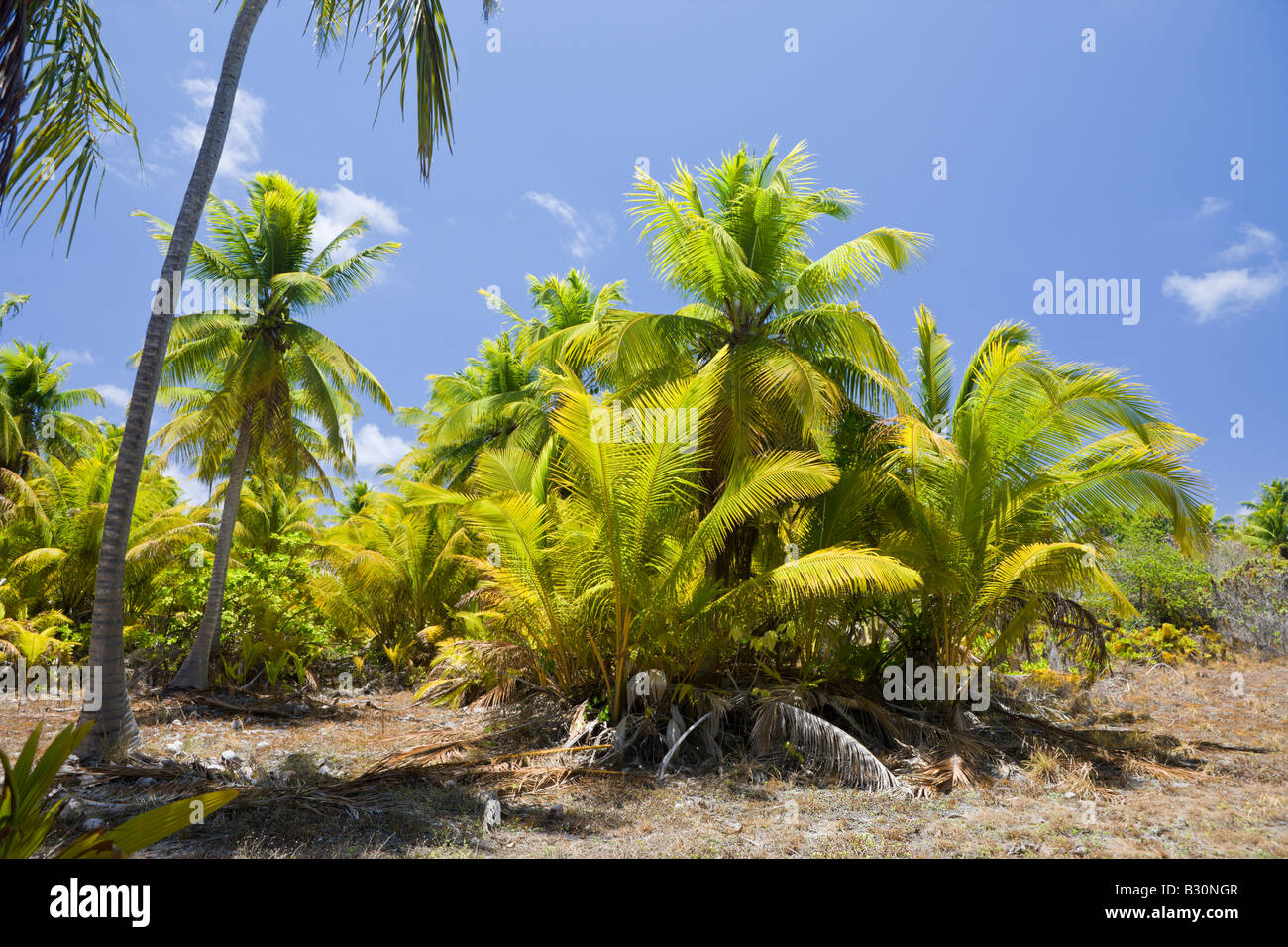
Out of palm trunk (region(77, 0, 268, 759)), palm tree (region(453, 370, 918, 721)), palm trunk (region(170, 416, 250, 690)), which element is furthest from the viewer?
palm trunk (region(170, 416, 250, 690))

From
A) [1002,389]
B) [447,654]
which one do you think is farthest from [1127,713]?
[447,654]

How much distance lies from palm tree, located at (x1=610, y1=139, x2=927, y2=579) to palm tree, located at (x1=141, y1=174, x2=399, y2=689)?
6.45 m

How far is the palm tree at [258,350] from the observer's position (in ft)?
40.9

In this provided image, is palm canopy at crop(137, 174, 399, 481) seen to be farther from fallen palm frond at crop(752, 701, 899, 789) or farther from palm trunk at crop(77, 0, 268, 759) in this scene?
fallen palm frond at crop(752, 701, 899, 789)

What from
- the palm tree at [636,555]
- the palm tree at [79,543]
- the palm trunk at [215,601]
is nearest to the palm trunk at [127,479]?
the palm tree at [636,555]

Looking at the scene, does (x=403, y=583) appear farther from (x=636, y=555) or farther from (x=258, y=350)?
(x=636, y=555)

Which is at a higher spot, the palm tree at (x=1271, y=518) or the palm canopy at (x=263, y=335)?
the palm canopy at (x=263, y=335)

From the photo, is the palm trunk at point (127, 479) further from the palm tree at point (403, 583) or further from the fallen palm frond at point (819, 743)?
the palm tree at point (403, 583)

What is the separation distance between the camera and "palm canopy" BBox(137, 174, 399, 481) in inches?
496

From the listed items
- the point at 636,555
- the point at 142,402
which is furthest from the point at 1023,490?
the point at 142,402

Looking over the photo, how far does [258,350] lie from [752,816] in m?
11.8

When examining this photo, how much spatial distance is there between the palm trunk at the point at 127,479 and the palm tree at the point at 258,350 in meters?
5.43

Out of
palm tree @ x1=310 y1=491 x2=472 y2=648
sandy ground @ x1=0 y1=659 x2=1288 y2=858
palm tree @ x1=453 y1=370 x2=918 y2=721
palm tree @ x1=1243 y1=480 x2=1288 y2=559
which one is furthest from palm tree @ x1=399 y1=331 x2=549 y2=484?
palm tree @ x1=1243 y1=480 x2=1288 y2=559
